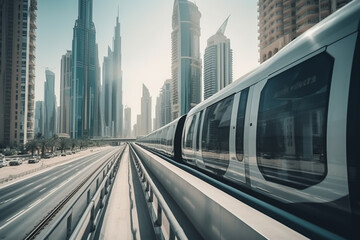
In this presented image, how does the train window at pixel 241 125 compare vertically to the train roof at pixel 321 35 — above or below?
below

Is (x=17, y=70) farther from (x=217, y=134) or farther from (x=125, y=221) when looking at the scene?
(x=217, y=134)

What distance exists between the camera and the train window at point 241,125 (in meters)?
4.36

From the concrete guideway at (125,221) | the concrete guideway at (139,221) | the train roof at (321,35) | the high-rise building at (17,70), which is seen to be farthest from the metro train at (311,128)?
the high-rise building at (17,70)

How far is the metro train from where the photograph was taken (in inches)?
81.5

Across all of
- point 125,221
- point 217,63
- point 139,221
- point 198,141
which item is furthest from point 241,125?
point 217,63

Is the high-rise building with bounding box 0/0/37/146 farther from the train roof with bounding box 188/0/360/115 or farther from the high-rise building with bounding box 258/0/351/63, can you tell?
the train roof with bounding box 188/0/360/115

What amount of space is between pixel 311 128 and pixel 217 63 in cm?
19266

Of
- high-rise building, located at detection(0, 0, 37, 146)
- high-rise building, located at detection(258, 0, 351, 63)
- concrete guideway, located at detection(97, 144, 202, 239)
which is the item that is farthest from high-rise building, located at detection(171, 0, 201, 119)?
concrete guideway, located at detection(97, 144, 202, 239)

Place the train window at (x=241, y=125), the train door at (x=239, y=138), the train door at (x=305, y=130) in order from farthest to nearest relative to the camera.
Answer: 1. the train window at (x=241, y=125)
2. the train door at (x=239, y=138)
3. the train door at (x=305, y=130)

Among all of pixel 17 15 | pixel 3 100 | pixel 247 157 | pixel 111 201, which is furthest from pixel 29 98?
pixel 247 157

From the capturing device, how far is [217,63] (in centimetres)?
→ 18512

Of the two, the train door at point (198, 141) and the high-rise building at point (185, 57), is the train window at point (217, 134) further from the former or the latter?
the high-rise building at point (185, 57)

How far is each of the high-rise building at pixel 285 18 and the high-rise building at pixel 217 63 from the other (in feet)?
404

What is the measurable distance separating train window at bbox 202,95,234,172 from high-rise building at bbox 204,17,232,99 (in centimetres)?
17842
